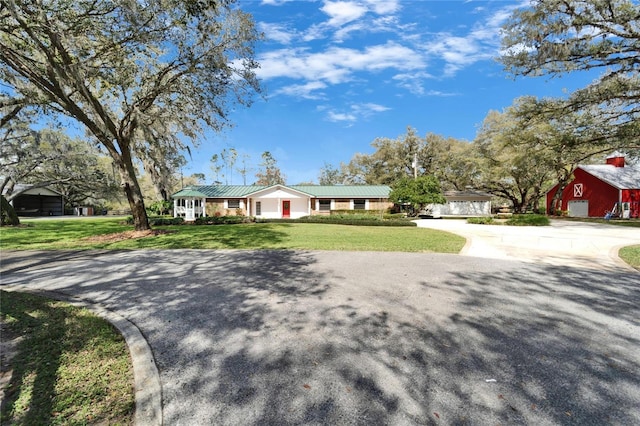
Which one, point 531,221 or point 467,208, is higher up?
point 467,208

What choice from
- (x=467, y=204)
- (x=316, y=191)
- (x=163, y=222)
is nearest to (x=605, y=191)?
(x=467, y=204)

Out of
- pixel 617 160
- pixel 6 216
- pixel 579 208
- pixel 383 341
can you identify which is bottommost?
pixel 383 341

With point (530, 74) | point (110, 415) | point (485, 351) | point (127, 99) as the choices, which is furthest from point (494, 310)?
point (127, 99)

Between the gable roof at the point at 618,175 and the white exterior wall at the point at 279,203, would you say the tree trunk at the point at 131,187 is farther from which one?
the gable roof at the point at 618,175

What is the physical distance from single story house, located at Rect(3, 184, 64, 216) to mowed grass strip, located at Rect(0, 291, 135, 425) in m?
42.2

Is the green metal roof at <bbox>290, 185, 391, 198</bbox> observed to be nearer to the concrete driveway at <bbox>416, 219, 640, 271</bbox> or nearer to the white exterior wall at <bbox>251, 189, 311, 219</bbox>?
the white exterior wall at <bbox>251, 189, 311, 219</bbox>

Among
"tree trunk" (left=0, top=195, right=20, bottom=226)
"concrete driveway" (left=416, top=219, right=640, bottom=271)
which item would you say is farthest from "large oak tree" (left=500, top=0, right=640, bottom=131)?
"tree trunk" (left=0, top=195, right=20, bottom=226)

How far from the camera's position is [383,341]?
340cm

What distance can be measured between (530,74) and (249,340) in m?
16.4

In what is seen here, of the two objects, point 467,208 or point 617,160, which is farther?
point 467,208

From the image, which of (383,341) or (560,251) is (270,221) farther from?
(383,341)

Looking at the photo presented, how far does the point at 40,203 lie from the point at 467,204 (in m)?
54.7

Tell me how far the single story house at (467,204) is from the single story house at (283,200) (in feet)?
31.1

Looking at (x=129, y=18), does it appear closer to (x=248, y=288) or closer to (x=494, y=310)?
(x=248, y=288)
